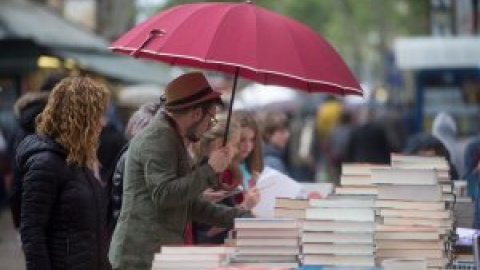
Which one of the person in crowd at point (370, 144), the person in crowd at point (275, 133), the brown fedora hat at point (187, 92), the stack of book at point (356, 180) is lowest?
the stack of book at point (356, 180)

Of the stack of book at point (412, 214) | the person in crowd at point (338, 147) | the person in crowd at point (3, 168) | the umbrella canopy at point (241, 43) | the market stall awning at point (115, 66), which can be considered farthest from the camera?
the person in crowd at point (338, 147)

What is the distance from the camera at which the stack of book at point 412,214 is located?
5367mm

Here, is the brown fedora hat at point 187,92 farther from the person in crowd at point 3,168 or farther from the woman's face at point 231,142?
the person in crowd at point 3,168

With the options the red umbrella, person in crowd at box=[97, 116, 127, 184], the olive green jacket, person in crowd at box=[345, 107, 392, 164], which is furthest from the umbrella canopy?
person in crowd at box=[345, 107, 392, 164]

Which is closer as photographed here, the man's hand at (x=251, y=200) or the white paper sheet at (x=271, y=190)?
the man's hand at (x=251, y=200)

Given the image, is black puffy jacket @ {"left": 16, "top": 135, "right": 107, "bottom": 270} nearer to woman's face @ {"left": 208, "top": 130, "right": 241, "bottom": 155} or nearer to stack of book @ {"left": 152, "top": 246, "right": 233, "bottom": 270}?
stack of book @ {"left": 152, "top": 246, "right": 233, "bottom": 270}

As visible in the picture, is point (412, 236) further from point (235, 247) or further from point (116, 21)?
point (116, 21)

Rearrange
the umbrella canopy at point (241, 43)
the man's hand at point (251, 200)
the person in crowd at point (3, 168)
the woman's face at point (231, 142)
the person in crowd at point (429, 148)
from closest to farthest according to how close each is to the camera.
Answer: the umbrella canopy at point (241, 43), the man's hand at point (251, 200), the woman's face at point (231, 142), the person in crowd at point (429, 148), the person in crowd at point (3, 168)

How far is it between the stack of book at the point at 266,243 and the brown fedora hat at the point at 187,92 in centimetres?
86

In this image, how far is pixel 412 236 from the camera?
5371 millimetres

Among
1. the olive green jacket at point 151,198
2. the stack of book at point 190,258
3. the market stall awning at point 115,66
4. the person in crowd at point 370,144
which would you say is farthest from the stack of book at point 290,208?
the market stall awning at point 115,66

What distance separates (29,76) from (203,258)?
42.9 feet

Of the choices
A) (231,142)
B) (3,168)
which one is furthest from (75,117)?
(3,168)

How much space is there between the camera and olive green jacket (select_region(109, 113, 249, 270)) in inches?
225
